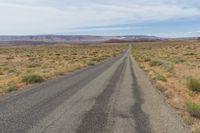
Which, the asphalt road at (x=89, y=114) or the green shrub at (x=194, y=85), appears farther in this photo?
the green shrub at (x=194, y=85)

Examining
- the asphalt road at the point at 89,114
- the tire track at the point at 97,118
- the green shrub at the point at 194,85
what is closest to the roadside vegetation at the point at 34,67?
the asphalt road at the point at 89,114

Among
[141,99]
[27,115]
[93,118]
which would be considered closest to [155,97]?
[141,99]

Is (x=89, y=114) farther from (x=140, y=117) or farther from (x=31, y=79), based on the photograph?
(x=31, y=79)

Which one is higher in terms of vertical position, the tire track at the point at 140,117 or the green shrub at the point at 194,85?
the tire track at the point at 140,117

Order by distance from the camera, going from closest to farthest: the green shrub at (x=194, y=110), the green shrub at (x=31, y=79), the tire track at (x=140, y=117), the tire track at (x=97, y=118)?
the tire track at (x=97, y=118) < the tire track at (x=140, y=117) < the green shrub at (x=194, y=110) < the green shrub at (x=31, y=79)

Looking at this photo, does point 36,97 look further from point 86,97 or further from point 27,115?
point 27,115

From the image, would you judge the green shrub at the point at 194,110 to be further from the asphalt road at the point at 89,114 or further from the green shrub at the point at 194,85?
the green shrub at the point at 194,85

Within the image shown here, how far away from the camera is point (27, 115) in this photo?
10352 millimetres

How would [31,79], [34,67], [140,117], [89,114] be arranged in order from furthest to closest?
1. [34,67]
2. [31,79]
3. [89,114]
4. [140,117]

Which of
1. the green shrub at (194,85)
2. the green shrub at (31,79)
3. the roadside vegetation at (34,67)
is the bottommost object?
the roadside vegetation at (34,67)

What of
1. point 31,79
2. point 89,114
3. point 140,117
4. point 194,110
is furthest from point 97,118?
point 31,79

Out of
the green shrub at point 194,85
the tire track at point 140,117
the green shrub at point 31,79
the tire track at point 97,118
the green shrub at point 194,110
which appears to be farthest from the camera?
the green shrub at point 31,79

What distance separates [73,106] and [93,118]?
224 cm

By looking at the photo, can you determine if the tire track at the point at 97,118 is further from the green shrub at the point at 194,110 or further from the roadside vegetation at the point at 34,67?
the roadside vegetation at the point at 34,67
